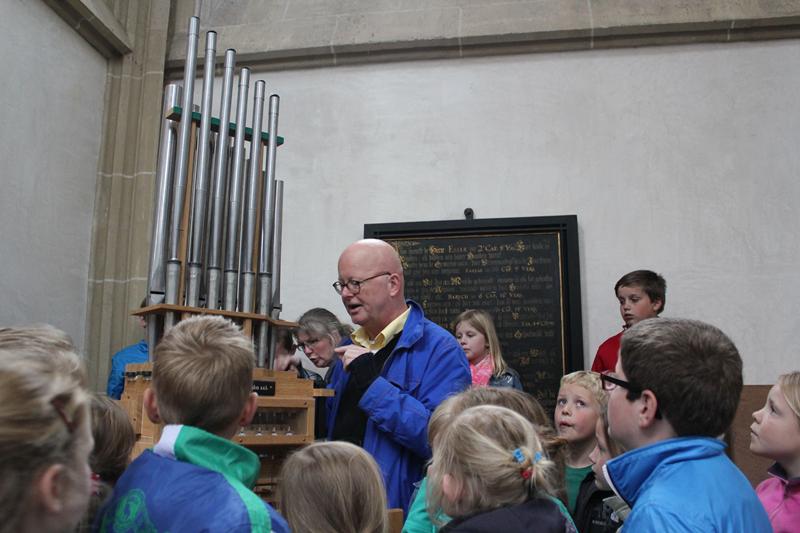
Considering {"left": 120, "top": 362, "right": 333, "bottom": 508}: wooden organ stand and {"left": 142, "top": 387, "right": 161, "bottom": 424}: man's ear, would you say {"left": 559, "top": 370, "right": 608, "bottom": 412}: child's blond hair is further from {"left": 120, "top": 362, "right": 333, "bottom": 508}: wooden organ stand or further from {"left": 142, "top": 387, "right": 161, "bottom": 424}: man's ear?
{"left": 142, "top": 387, "right": 161, "bottom": 424}: man's ear

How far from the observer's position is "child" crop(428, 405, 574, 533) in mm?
1810

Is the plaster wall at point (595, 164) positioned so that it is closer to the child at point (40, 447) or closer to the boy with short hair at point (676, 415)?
the boy with short hair at point (676, 415)

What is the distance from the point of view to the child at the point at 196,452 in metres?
1.57

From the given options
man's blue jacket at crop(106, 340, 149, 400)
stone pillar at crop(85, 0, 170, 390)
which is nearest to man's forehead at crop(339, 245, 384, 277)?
man's blue jacket at crop(106, 340, 149, 400)

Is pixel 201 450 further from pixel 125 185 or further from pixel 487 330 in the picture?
pixel 125 185

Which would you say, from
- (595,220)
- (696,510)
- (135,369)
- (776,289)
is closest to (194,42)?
(135,369)

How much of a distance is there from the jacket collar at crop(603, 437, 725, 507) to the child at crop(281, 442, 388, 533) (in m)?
0.61

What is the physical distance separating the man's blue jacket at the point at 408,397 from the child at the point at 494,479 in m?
0.88

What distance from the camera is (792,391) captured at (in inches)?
105

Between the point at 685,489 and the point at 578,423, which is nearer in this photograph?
the point at 685,489

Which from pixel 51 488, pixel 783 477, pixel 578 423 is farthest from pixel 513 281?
pixel 51 488

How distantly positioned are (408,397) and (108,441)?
3.87 feet

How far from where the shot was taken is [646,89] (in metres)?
6.14

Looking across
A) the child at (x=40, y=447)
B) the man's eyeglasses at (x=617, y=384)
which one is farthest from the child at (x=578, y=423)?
the child at (x=40, y=447)
